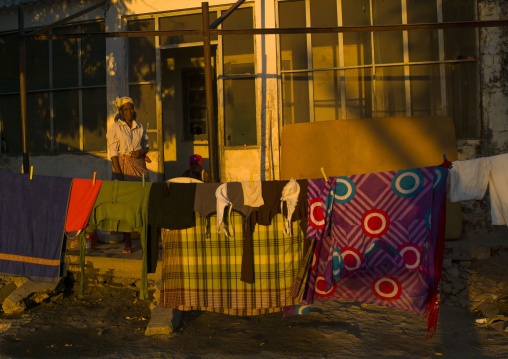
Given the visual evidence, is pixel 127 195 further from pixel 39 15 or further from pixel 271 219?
pixel 39 15

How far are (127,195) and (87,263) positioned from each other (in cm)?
219

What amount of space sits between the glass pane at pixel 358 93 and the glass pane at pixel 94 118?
4068 mm

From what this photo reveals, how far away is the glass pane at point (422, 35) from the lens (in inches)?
279

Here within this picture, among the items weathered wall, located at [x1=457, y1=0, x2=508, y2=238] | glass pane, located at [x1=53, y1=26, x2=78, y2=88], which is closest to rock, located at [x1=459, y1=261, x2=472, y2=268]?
weathered wall, located at [x1=457, y1=0, x2=508, y2=238]

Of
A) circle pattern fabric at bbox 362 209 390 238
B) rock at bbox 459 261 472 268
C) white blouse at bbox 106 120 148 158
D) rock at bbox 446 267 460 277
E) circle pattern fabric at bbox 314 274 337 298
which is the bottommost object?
rock at bbox 446 267 460 277

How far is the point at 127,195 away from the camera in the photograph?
4109mm

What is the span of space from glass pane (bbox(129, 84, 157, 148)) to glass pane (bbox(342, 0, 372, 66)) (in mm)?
3210

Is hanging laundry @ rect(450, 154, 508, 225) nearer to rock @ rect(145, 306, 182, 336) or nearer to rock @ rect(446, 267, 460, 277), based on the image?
rock @ rect(446, 267, 460, 277)

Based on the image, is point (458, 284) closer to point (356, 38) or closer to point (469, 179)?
point (469, 179)

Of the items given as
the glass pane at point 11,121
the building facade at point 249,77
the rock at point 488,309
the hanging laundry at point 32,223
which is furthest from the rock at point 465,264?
the glass pane at point 11,121

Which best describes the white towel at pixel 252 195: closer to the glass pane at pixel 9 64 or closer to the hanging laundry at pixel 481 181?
the hanging laundry at pixel 481 181

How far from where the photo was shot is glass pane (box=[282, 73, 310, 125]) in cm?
750

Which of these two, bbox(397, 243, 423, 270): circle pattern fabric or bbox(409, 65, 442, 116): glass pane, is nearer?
bbox(397, 243, 423, 270): circle pattern fabric

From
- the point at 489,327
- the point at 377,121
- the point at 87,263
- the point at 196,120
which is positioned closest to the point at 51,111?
the point at 196,120
